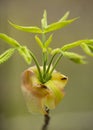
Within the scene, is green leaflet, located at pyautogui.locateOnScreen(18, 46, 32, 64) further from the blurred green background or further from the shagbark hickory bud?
the blurred green background

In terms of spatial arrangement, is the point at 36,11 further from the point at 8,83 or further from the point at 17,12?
the point at 8,83

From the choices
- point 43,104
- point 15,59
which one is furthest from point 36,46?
point 43,104

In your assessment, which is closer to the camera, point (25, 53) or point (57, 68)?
point (25, 53)

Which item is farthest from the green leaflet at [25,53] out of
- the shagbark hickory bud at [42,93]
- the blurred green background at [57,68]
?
the blurred green background at [57,68]

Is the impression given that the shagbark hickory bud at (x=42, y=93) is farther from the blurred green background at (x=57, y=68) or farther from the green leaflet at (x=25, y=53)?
the blurred green background at (x=57, y=68)

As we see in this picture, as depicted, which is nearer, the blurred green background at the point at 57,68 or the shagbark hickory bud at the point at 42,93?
the shagbark hickory bud at the point at 42,93

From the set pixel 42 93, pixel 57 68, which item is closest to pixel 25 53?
pixel 42 93

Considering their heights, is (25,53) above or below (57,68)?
above

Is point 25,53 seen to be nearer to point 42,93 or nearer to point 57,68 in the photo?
point 42,93
